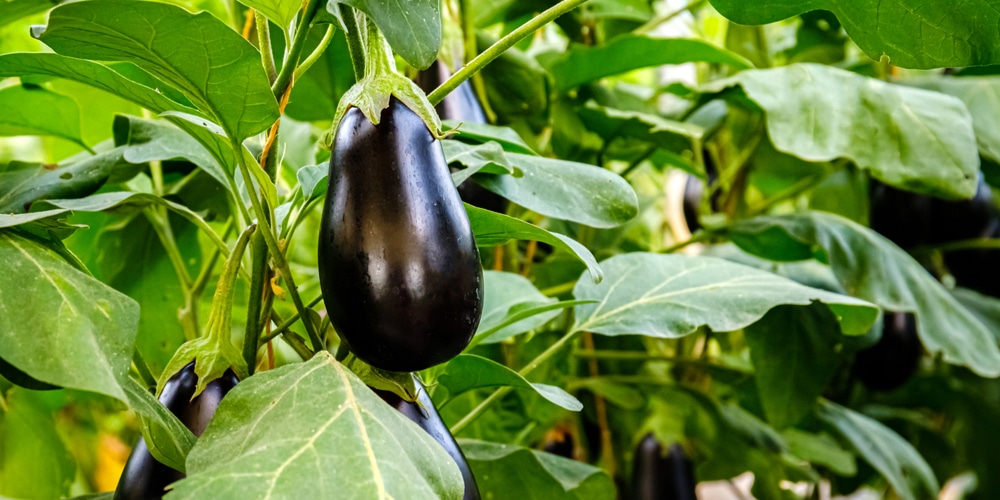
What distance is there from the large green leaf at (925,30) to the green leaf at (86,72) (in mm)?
259

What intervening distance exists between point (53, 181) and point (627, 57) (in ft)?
1.27

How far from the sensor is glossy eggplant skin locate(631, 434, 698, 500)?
0.70 m

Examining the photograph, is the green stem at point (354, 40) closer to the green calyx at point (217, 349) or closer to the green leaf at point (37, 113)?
the green calyx at point (217, 349)

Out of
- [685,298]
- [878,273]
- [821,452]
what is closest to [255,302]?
[685,298]

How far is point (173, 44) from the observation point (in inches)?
10.8

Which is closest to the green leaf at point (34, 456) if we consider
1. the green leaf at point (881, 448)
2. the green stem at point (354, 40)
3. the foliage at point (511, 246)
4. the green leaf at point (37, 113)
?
the foliage at point (511, 246)

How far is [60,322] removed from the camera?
0.82 feet

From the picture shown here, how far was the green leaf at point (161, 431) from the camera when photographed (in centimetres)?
26

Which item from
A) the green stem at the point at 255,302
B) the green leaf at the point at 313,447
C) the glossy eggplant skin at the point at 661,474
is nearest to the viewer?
the green leaf at the point at 313,447

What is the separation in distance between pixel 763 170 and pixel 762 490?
31 centimetres

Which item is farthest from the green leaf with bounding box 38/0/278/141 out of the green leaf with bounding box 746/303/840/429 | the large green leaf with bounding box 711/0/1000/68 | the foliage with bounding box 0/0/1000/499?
the green leaf with bounding box 746/303/840/429

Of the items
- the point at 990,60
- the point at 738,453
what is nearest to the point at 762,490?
the point at 738,453

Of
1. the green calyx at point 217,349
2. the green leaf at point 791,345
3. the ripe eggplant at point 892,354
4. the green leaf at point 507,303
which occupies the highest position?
the green calyx at point 217,349

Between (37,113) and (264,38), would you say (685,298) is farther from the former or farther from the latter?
(37,113)
